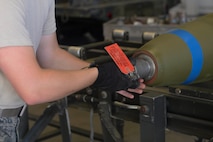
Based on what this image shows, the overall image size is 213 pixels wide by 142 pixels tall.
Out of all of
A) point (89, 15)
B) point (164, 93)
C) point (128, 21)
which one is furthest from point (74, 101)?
point (89, 15)

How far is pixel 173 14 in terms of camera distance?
333 centimetres

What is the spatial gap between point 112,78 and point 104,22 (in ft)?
9.99

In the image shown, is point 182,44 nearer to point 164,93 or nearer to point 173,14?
point 164,93

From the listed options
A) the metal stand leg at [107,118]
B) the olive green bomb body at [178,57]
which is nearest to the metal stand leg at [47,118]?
the metal stand leg at [107,118]

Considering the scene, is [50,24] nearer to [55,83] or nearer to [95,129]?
[55,83]

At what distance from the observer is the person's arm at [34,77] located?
1045 millimetres

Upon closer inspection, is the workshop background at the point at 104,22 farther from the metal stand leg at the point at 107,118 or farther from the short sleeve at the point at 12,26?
the short sleeve at the point at 12,26

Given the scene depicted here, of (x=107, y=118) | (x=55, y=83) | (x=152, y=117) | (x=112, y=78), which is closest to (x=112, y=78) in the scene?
(x=112, y=78)

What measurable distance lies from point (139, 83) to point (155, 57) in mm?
80

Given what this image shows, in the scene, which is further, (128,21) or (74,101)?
(128,21)

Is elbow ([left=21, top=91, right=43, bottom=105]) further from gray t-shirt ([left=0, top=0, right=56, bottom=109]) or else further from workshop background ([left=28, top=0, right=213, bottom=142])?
workshop background ([left=28, top=0, right=213, bottom=142])

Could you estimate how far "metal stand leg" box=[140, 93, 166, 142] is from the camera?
131cm

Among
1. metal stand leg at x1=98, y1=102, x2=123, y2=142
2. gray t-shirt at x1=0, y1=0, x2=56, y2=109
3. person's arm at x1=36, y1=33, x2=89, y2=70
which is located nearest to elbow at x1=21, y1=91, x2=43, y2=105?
gray t-shirt at x1=0, y1=0, x2=56, y2=109

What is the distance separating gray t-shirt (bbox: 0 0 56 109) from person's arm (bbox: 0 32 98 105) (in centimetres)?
3
